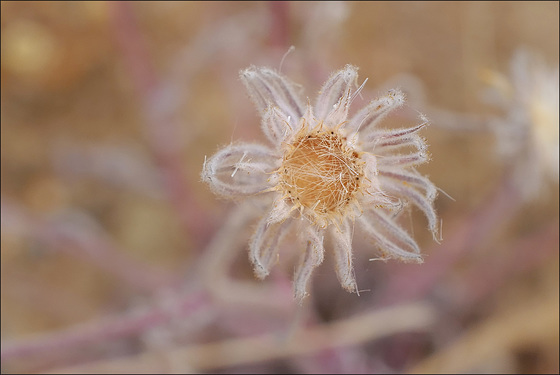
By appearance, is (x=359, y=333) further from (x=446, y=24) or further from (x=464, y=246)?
(x=446, y=24)

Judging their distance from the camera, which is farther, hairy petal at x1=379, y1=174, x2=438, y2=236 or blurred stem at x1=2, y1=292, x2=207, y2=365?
blurred stem at x1=2, y1=292, x2=207, y2=365

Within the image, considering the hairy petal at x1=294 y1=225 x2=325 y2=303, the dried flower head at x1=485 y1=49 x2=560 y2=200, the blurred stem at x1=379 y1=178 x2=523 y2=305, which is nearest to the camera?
the hairy petal at x1=294 y1=225 x2=325 y2=303

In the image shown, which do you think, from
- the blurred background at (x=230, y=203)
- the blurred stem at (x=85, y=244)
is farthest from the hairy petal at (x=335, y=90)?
the blurred stem at (x=85, y=244)

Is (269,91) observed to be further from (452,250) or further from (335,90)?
(452,250)

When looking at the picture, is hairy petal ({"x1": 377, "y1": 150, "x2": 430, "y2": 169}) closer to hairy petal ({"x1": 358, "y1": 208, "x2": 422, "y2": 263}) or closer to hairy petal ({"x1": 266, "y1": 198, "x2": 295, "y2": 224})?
hairy petal ({"x1": 358, "y1": 208, "x2": 422, "y2": 263})

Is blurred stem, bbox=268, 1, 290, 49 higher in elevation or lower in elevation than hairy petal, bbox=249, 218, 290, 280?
higher

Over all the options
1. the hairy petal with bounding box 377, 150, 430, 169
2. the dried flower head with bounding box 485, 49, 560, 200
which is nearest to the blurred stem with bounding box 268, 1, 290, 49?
the dried flower head with bounding box 485, 49, 560, 200
